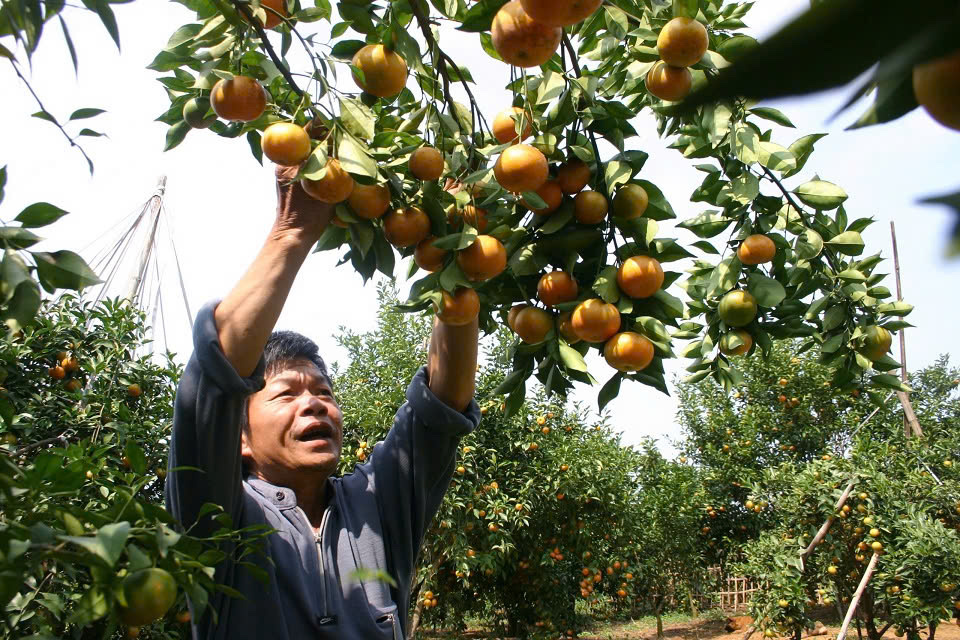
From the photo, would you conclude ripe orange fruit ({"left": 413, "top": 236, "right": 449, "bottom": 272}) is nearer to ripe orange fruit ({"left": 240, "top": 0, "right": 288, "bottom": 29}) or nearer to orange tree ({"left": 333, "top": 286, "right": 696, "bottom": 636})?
ripe orange fruit ({"left": 240, "top": 0, "right": 288, "bottom": 29})

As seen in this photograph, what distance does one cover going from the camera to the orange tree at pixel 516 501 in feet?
23.8

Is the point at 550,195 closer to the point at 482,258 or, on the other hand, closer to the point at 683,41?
the point at 482,258

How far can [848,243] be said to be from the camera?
5.99 ft

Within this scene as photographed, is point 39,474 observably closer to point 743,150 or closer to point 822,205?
point 743,150

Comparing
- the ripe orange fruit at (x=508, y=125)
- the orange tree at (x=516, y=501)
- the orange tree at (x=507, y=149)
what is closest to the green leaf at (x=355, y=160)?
the orange tree at (x=507, y=149)

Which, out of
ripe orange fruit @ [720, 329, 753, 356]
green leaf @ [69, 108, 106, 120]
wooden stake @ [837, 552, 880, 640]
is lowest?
wooden stake @ [837, 552, 880, 640]

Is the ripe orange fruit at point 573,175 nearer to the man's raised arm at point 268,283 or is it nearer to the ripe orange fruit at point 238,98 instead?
the man's raised arm at point 268,283

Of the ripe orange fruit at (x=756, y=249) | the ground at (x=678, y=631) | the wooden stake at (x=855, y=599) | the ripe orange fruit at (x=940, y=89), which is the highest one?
the ripe orange fruit at (x=756, y=249)

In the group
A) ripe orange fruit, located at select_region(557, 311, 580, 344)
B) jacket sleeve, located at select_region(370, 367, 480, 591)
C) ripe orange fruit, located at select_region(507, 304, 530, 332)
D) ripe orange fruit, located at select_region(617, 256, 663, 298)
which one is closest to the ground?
jacket sleeve, located at select_region(370, 367, 480, 591)

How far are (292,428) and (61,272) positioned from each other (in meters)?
1.00

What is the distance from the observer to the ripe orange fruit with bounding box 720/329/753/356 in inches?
72.5

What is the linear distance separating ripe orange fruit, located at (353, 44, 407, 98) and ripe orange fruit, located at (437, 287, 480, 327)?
40cm

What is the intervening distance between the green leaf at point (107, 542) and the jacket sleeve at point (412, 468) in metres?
1.16

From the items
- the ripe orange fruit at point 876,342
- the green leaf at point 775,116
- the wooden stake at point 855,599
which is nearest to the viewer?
the green leaf at point 775,116
